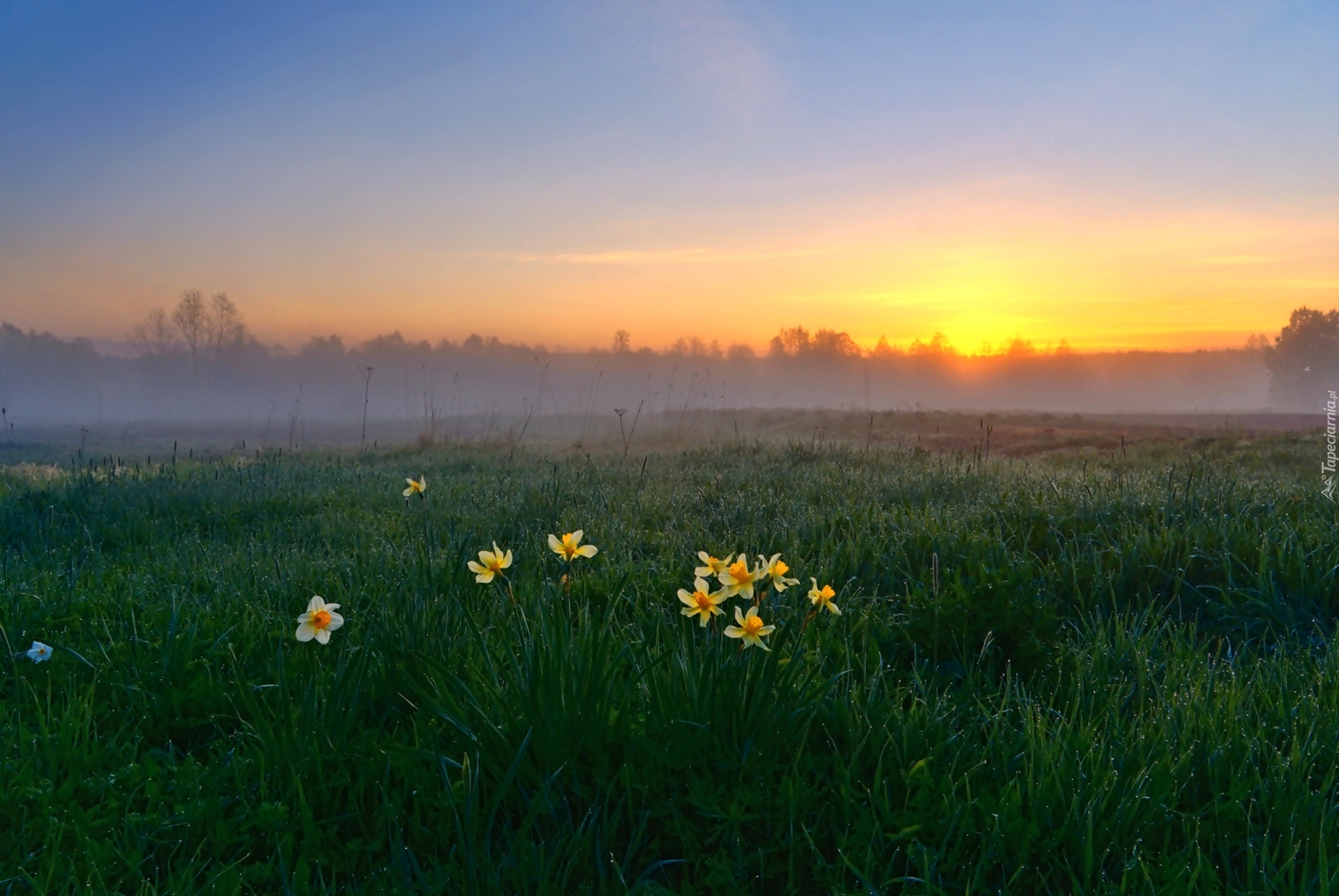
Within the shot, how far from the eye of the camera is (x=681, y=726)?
2.26m

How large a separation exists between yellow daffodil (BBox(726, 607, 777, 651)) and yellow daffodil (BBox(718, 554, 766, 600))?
6 centimetres

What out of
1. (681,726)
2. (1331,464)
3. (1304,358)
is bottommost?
(681,726)

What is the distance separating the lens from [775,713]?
90.6 inches

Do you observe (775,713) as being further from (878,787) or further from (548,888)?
(548,888)

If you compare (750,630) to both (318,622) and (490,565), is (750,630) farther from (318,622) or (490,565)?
(318,622)

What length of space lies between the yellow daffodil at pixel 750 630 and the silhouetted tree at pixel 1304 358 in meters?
84.5

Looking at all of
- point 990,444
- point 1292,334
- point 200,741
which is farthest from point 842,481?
point 1292,334

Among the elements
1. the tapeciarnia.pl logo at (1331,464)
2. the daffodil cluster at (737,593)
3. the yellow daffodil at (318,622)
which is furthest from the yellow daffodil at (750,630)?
the tapeciarnia.pl logo at (1331,464)

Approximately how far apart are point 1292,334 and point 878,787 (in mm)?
95769

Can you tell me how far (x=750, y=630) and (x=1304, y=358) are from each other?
93.8m

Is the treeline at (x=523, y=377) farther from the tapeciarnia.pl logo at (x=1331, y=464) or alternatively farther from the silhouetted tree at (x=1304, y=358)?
the tapeciarnia.pl logo at (x=1331, y=464)

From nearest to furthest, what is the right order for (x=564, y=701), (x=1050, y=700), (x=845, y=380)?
(x=564, y=701), (x=1050, y=700), (x=845, y=380)

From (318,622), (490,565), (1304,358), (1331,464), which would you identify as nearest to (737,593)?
(490,565)

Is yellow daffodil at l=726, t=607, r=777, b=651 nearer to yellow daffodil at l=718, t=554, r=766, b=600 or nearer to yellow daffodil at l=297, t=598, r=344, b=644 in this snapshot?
yellow daffodil at l=718, t=554, r=766, b=600
